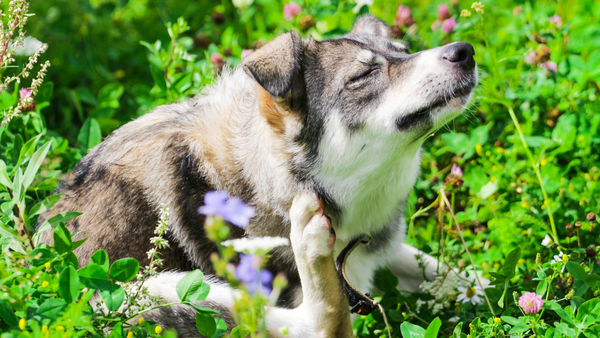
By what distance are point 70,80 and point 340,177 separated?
337cm

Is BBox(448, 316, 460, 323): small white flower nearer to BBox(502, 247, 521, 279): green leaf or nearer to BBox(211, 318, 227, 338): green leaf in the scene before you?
BBox(502, 247, 521, 279): green leaf

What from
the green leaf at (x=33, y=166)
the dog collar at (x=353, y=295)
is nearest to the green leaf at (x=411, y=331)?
the dog collar at (x=353, y=295)

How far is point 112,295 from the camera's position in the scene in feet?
6.10

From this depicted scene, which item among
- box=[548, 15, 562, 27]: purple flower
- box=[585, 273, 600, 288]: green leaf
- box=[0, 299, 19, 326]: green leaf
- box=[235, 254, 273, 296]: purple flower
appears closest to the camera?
box=[235, 254, 273, 296]: purple flower

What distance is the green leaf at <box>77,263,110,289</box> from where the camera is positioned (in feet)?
6.10

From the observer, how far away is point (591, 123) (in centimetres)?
336

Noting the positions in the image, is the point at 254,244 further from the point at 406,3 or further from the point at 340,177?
the point at 406,3

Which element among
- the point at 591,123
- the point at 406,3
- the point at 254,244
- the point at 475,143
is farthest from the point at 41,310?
the point at 406,3

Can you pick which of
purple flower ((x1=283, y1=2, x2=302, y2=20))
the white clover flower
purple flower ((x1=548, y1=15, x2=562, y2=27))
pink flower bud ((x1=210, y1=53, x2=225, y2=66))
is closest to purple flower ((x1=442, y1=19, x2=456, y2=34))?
purple flower ((x1=548, y1=15, x2=562, y2=27))

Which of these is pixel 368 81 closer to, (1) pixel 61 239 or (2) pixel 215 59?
(1) pixel 61 239

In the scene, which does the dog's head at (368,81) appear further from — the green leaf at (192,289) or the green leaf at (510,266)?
the green leaf at (192,289)

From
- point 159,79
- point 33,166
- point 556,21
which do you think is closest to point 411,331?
point 33,166

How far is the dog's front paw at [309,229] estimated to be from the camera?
2287mm

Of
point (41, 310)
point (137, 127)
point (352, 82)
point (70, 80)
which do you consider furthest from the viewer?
point (70, 80)
